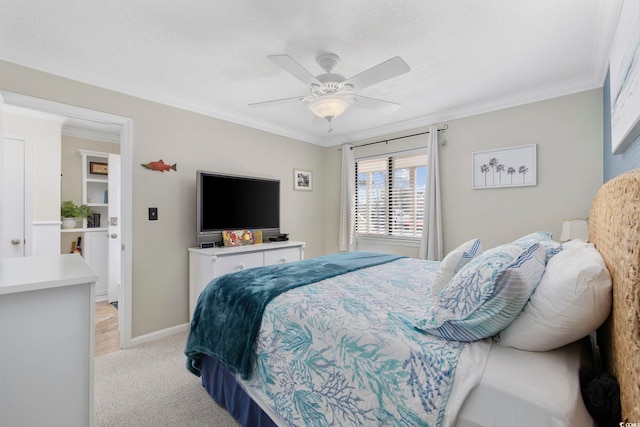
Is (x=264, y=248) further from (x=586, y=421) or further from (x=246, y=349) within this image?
(x=586, y=421)

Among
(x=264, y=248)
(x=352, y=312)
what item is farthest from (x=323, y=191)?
(x=352, y=312)

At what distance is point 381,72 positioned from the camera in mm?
1946

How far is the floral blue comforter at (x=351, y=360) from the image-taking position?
3.15 feet

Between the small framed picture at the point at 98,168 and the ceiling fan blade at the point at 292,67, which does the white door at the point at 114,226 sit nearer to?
the small framed picture at the point at 98,168


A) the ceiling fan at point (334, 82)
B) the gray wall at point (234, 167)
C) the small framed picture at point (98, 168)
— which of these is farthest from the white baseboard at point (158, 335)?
the small framed picture at point (98, 168)

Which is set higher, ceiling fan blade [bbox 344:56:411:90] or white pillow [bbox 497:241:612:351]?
ceiling fan blade [bbox 344:56:411:90]

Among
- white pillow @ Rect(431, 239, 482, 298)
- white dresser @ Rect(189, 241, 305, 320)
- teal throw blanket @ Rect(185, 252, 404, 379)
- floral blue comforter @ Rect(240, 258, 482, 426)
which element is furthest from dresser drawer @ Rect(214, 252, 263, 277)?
white pillow @ Rect(431, 239, 482, 298)

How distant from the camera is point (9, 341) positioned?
1.14m

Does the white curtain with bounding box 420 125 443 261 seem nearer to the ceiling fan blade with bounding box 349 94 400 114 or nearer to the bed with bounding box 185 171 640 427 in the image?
the ceiling fan blade with bounding box 349 94 400 114

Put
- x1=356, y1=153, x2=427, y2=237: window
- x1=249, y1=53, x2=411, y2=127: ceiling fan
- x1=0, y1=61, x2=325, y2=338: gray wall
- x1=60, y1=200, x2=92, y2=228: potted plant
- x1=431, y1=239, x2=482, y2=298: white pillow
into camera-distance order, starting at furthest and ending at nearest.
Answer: x1=60, y1=200, x2=92, y2=228: potted plant, x1=356, y1=153, x2=427, y2=237: window, x1=0, y1=61, x2=325, y2=338: gray wall, x1=249, y1=53, x2=411, y2=127: ceiling fan, x1=431, y1=239, x2=482, y2=298: white pillow

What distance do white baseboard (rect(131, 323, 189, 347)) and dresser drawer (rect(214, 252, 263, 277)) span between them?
82 cm

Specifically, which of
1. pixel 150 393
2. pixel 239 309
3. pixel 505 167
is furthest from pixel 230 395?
pixel 505 167

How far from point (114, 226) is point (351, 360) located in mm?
4337

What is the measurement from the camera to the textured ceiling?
69.1 inches
